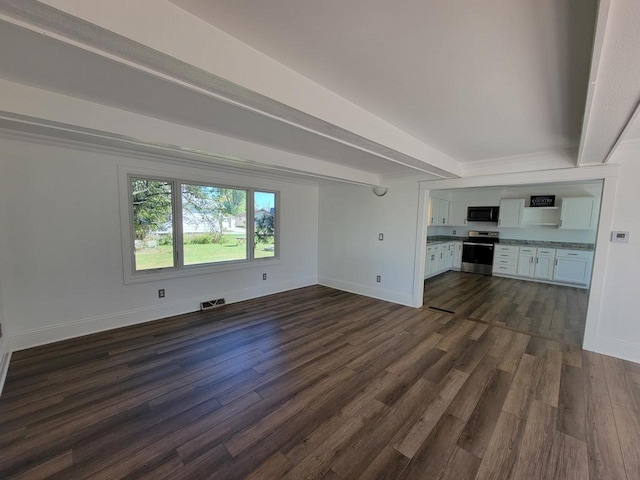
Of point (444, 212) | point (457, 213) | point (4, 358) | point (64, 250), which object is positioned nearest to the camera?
point (4, 358)

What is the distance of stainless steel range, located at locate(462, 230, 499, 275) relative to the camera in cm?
712

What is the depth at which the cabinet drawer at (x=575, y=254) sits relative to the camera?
5.83m

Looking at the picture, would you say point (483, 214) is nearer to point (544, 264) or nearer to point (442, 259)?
point (442, 259)

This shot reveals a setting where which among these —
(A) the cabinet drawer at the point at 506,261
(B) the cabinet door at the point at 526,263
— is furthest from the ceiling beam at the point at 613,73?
(A) the cabinet drawer at the point at 506,261

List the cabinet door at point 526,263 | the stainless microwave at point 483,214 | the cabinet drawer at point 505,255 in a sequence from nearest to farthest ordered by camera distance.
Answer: the cabinet door at point 526,263, the cabinet drawer at point 505,255, the stainless microwave at point 483,214

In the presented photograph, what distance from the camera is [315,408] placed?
6.91 feet

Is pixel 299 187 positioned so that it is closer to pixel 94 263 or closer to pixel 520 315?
pixel 94 263

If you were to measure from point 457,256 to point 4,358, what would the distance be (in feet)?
29.2

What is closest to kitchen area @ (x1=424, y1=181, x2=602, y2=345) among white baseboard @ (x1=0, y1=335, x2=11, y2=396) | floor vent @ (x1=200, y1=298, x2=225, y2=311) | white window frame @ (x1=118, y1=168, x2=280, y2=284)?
white window frame @ (x1=118, y1=168, x2=280, y2=284)

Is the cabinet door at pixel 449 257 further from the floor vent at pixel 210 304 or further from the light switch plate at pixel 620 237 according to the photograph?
the floor vent at pixel 210 304

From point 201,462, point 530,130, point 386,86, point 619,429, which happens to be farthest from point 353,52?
point 619,429

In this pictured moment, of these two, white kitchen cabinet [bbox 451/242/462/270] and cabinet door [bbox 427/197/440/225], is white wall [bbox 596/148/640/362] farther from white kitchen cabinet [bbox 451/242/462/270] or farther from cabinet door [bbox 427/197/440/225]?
white kitchen cabinet [bbox 451/242/462/270]

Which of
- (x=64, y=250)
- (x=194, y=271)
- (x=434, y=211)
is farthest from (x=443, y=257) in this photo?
(x=64, y=250)

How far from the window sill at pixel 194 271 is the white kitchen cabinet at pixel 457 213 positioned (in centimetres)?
533
